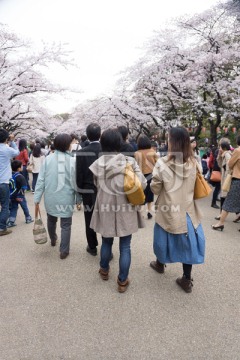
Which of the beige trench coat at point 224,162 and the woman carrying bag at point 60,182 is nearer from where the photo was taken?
the woman carrying bag at point 60,182

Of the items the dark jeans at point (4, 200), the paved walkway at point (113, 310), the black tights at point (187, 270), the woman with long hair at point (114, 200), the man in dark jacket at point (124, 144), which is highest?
the man in dark jacket at point (124, 144)

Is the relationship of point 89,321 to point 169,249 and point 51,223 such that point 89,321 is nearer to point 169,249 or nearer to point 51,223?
point 169,249

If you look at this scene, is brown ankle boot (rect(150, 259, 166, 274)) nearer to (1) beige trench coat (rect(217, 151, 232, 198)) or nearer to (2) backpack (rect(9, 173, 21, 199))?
(1) beige trench coat (rect(217, 151, 232, 198))

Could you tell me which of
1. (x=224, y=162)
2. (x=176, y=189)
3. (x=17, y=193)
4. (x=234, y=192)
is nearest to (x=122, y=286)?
(x=176, y=189)

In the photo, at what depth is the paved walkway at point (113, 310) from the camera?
1.81 m

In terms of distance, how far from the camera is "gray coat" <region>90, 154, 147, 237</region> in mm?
2289

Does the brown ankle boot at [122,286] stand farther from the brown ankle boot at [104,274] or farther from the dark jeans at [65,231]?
the dark jeans at [65,231]

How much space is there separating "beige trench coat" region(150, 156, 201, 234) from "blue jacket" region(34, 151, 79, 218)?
49.3 inches

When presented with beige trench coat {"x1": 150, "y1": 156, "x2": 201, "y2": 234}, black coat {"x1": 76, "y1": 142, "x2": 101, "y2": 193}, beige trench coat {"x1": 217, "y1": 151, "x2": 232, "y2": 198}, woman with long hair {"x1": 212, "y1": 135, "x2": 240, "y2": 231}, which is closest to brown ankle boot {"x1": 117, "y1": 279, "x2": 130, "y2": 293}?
beige trench coat {"x1": 150, "y1": 156, "x2": 201, "y2": 234}

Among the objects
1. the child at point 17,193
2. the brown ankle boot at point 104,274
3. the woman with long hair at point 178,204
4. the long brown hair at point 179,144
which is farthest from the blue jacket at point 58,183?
the child at point 17,193

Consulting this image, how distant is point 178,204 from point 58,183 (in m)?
1.62

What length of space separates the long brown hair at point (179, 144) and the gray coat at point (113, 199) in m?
0.40

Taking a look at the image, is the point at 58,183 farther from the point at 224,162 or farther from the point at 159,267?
the point at 224,162

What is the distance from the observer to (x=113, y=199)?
2381 millimetres
